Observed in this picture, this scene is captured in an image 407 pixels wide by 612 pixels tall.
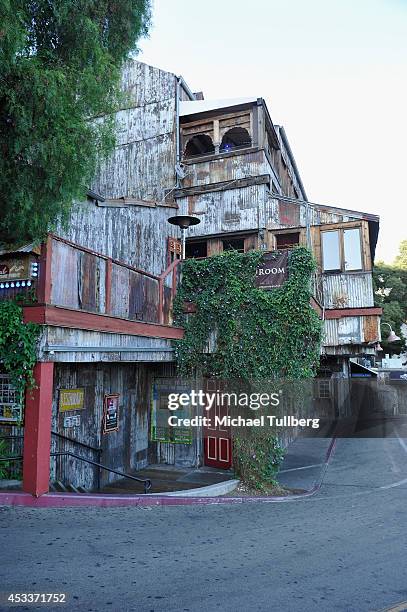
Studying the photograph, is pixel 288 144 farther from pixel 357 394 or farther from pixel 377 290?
pixel 377 290

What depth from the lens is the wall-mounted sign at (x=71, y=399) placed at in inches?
365

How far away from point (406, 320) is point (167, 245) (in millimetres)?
27638

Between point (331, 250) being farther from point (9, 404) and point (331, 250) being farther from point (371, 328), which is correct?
point (9, 404)

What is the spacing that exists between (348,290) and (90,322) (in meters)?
9.31

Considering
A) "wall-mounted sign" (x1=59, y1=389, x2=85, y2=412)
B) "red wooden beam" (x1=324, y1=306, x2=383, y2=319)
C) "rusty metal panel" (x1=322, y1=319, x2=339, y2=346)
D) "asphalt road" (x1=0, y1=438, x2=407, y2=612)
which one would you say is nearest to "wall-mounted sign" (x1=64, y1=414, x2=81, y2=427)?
"wall-mounted sign" (x1=59, y1=389, x2=85, y2=412)

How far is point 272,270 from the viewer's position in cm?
1036

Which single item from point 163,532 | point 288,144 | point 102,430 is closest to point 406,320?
point 288,144

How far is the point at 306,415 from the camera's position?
795 inches

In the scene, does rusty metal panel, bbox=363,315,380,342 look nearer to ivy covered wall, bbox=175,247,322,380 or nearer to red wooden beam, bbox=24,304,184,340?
ivy covered wall, bbox=175,247,322,380

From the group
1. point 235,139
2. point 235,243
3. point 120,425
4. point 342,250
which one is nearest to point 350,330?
point 342,250

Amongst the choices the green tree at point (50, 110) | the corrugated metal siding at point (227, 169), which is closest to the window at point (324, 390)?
the corrugated metal siding at point (227, 169)

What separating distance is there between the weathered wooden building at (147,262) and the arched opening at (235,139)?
2.9 inches

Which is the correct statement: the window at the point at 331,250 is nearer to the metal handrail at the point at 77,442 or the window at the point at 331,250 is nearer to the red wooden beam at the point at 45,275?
the metal handrail at the point at 77,442

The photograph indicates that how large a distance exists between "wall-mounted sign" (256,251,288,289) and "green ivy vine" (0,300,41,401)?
517cm
